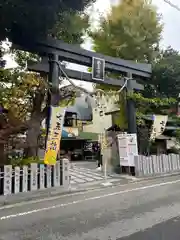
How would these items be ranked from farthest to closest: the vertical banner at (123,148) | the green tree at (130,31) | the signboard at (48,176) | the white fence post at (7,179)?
the green tree at (130,31) < the vertical banner at (123,148) < the signboard at (48,176) < the white fence post at (7,179)

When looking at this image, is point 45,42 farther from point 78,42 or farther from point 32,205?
point 32,205

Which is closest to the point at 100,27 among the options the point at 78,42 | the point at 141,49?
the point at 141,49

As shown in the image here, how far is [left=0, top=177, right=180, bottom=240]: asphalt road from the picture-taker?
14.3ft

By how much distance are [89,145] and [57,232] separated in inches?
867

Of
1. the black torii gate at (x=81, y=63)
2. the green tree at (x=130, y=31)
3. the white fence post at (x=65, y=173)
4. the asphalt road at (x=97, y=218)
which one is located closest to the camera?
the asphalt road at (x=97, y=218)

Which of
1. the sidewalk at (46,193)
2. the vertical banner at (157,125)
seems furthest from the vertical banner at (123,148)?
the sidewalk at (46,193)

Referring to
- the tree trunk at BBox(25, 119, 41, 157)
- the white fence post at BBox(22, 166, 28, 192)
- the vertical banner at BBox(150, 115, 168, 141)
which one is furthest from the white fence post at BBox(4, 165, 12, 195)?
the vertical banner at BBox(150, 115, 168, 141)

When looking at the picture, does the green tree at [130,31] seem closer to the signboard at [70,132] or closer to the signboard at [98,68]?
the signboard at [70,132]

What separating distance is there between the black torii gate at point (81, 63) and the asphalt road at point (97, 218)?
4648 mm

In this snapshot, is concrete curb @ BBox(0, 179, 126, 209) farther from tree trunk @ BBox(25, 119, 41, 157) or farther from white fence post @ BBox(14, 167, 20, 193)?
tree trunk @ BBox(25, 119, 41, 157)

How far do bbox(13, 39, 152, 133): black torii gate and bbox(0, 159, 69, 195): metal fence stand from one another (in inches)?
120

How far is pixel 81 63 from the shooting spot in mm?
11344

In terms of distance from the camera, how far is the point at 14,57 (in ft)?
41.6

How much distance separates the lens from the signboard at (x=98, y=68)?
1141 centimetres
